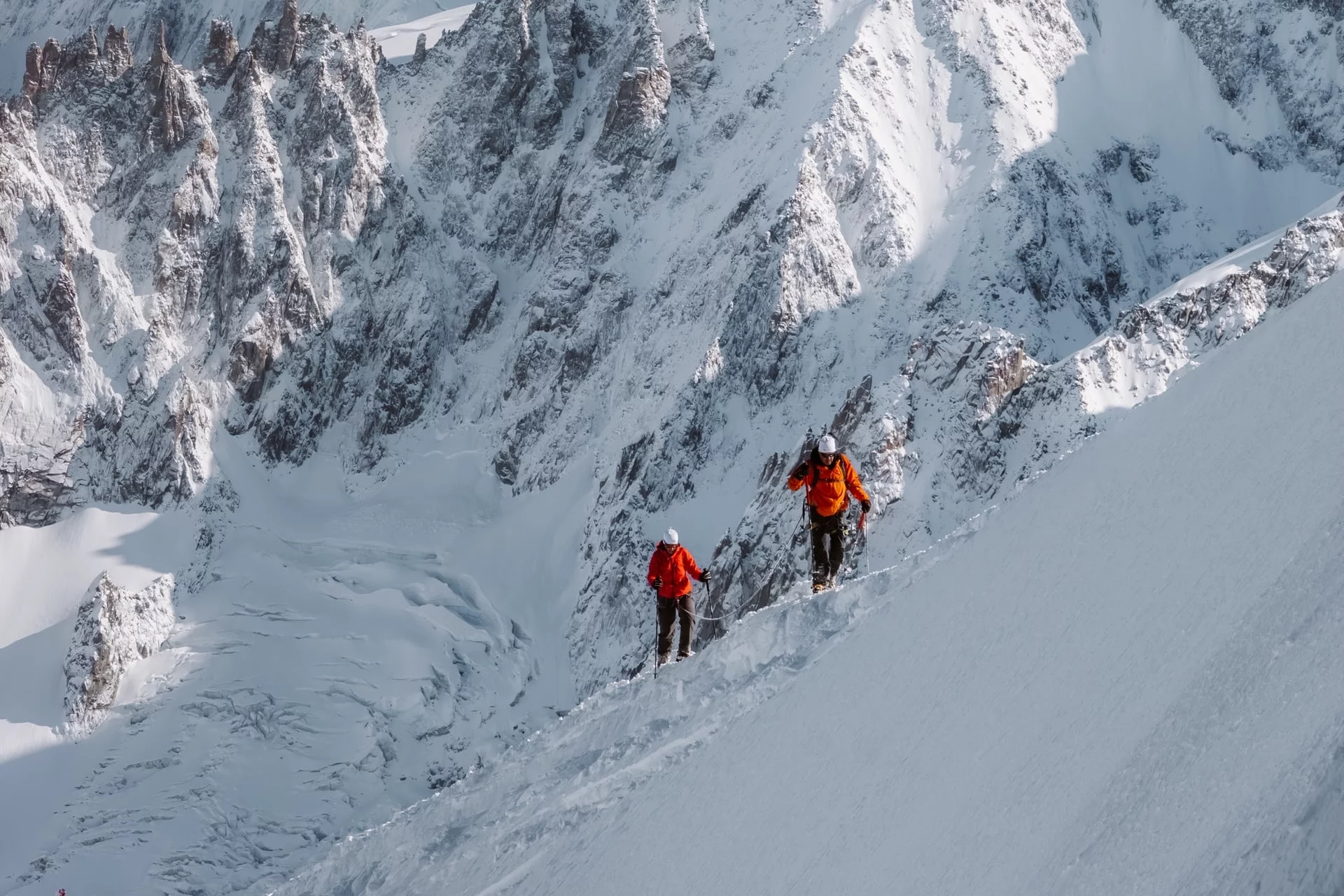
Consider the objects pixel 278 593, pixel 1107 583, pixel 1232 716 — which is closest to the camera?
pixel 1232 716

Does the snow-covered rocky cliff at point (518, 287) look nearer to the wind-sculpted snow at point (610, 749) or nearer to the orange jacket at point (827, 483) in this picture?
the wind-sculpted snow at point (610, 749)

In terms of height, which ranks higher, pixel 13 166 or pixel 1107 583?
pixel 13 166

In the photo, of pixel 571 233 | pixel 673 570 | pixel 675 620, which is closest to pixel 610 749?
pixel 673 570

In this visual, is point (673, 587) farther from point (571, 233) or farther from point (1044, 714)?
point (571, 233)

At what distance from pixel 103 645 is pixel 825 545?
10465cm

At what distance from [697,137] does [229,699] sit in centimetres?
7097

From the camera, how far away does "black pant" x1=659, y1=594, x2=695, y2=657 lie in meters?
22.6

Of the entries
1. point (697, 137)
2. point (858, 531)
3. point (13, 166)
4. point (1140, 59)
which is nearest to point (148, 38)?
point (13, 166)

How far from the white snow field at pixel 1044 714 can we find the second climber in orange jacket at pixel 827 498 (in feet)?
3.83

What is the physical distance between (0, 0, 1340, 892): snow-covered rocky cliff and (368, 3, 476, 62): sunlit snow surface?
1485cm

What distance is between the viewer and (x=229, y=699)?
368 ft

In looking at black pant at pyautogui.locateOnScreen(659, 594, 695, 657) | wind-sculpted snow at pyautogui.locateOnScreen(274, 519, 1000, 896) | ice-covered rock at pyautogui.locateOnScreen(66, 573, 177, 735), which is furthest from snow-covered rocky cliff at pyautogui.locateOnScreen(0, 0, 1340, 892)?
wind-sculpted snow at pyautogui.locateOnScreen(274, 519, 1000, 896)

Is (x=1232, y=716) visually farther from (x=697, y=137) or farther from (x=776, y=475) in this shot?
(x=697, y=137)

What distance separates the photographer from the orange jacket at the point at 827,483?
20.5 metres
